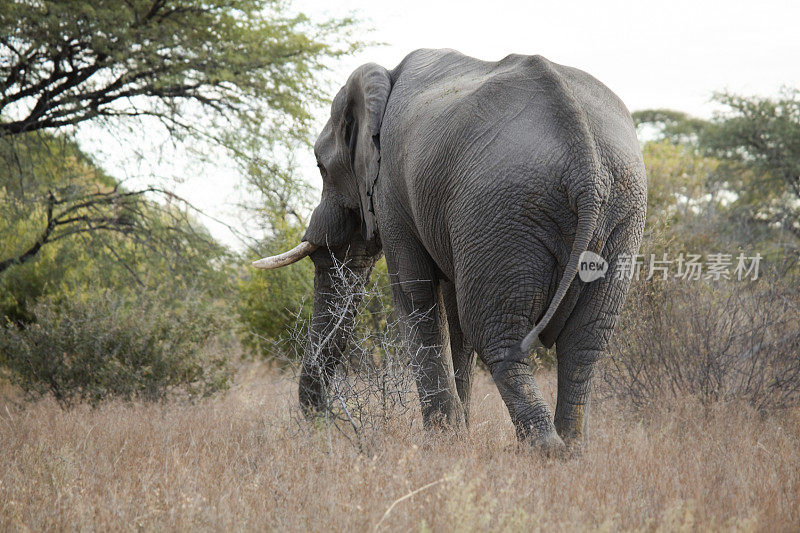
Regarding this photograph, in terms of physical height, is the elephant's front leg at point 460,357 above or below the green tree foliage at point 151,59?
below

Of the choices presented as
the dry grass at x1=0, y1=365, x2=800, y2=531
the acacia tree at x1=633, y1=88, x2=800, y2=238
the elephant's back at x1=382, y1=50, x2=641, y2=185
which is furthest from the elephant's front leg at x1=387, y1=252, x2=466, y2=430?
the acacia tree at x1=633, y1=88, x2=800, y2=238

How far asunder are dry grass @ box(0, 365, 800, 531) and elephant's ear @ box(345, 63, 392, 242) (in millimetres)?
1674

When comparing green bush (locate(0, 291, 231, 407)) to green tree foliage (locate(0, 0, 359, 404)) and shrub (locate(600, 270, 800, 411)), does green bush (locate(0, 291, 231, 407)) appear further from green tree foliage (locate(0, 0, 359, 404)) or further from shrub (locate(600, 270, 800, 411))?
shrub (locate(600, 270, 800, 411))

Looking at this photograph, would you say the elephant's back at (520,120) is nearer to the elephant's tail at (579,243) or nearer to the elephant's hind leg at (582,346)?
the elephant's tail at (579,243)

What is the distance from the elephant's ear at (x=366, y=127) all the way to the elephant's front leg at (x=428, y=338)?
0.55 meters

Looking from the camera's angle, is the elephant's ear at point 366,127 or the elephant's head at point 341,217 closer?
the elephant's ear at point 366,127

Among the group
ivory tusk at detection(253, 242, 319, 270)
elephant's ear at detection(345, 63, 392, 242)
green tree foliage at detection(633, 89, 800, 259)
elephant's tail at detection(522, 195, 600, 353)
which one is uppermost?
elephant's ear at detection(345, 63, 392, 242)

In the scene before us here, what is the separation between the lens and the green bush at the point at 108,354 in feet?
25.3

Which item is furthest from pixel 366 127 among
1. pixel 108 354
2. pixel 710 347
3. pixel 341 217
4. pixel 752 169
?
pixel 752 169

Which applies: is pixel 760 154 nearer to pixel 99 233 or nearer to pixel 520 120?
pixel 99 233

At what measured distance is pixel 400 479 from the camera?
358 cm

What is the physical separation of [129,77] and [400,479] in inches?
319

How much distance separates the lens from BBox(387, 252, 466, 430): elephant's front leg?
5152 mm

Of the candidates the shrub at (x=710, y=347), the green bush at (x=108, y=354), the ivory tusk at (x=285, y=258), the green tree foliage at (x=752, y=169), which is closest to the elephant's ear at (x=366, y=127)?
the ivory tusk at (x=285, y=258)
